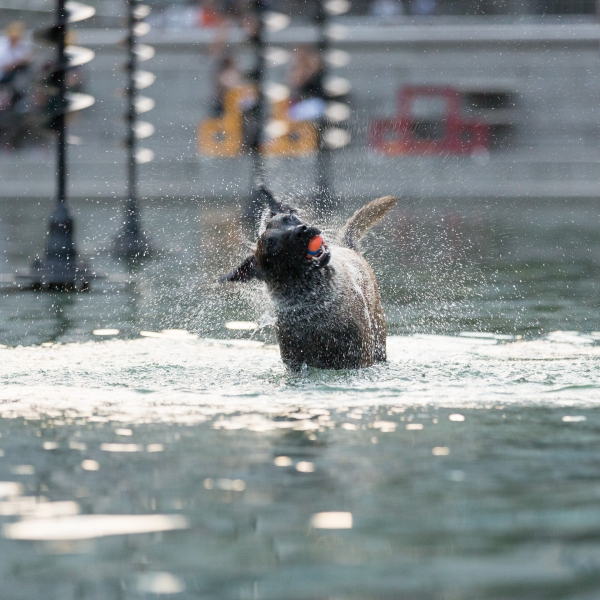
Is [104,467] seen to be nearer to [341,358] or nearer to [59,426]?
[59,426]

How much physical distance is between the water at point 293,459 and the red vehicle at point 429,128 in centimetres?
2176

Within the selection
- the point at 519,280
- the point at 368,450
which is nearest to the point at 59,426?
the point at 368,450

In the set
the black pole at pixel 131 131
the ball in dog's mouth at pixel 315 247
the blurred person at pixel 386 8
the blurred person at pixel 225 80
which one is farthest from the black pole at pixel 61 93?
the blurred person at pixel 386 8

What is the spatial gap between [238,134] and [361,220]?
22.4m

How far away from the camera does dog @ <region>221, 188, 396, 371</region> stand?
771 centimetres

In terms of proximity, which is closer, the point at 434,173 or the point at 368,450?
the point at 368,450

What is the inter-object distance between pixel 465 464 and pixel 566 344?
4.05 meters

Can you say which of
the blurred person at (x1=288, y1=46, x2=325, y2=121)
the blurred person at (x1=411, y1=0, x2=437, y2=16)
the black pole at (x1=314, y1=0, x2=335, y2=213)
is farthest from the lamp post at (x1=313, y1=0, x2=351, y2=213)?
the blurred person at (x1=411, y1=0, x2=437, y2=16)

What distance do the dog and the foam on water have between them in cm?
14

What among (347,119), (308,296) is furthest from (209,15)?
(308,296)

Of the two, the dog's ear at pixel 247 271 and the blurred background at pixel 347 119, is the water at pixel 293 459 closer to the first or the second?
the dog's ear at pixel 247 271

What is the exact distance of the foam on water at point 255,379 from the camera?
22.3ft

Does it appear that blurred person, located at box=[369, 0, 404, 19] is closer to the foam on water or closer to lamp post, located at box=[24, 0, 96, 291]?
lamp post, located at box=[24, 0, 96, 291]

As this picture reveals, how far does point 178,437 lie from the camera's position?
6.00 metres
